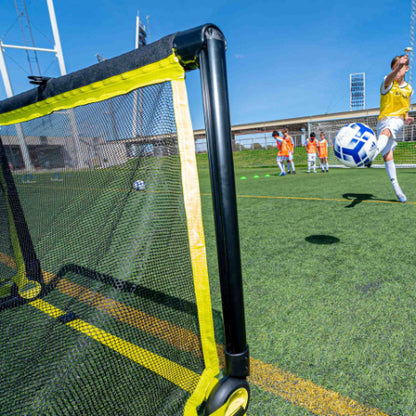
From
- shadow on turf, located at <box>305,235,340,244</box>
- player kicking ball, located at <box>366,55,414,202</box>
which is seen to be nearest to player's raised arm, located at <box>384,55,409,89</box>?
player kicking ball, located at <box>366,55,414,202</box>

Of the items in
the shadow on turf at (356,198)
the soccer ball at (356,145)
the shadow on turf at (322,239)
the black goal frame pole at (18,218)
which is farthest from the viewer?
the shadow on turf at (356,198)

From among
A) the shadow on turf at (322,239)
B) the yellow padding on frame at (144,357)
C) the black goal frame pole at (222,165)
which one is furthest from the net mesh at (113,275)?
the shadow on turf at (322,239)

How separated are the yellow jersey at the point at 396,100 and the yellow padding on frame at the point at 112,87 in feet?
13.9

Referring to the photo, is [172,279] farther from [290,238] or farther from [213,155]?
[290,238]

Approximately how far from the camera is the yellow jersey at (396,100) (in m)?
4.00

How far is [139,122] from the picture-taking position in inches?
45.2

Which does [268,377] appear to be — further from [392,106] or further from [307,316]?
[392,106]

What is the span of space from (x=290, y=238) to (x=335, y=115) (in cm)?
4822

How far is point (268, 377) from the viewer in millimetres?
1335

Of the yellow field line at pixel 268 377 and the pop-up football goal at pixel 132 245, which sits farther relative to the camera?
the yellow field line at pixel 268 377

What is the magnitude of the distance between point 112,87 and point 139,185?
43 centimetres

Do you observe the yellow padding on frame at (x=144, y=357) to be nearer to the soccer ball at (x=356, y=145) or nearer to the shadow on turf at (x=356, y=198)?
the soccer ball at (x=356, y=145)

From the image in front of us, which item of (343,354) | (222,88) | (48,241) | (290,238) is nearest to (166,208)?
(222,88)

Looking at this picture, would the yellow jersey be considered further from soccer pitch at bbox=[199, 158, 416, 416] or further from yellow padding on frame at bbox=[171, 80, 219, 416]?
yellow padding on frame at bbox=[171, 80, 219, 416]
